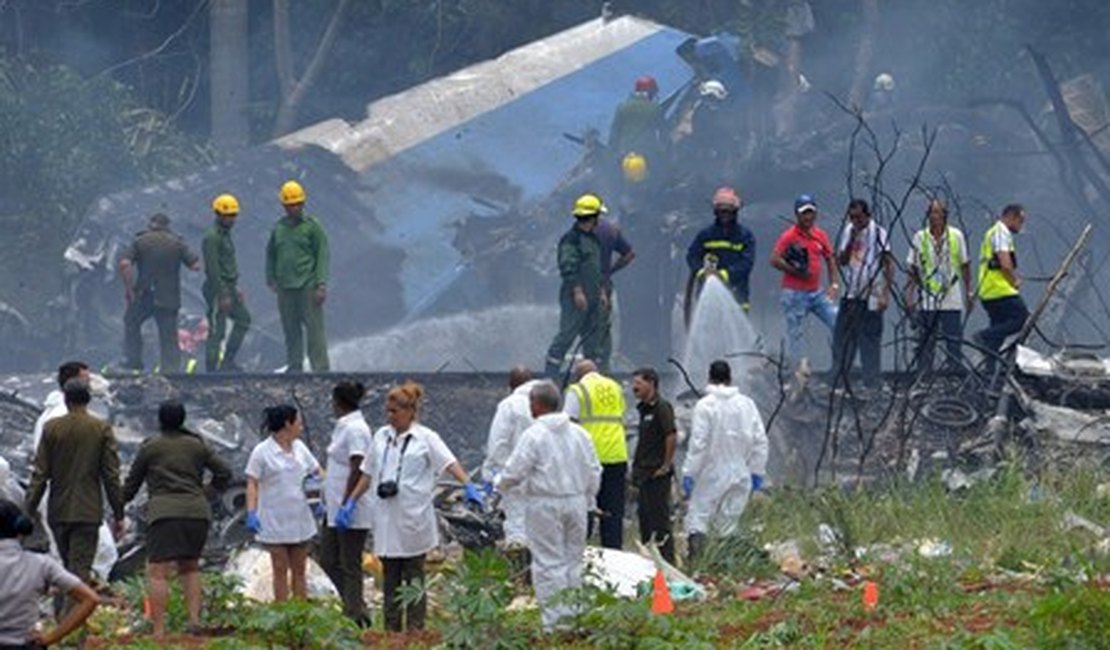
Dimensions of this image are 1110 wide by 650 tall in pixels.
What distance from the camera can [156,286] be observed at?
966 inches

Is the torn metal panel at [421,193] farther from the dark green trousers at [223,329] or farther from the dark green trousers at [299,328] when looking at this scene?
the dark green trousers at [299,328]

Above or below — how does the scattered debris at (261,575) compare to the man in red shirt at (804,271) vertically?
below

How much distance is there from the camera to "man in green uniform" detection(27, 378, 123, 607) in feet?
51.3

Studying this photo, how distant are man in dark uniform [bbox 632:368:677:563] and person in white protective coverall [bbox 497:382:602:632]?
3.11 metres

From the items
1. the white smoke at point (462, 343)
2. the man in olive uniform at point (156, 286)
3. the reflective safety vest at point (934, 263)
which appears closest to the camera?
the reflective safety vest at point (934, 263)

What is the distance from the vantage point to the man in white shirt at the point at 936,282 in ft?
72.4

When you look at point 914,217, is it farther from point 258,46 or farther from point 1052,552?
point 1052,552

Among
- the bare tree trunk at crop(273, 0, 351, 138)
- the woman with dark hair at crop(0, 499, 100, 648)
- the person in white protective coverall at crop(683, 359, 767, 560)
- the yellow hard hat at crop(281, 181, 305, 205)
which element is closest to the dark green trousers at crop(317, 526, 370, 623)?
the person in white protective coverall at crop(683, 359, 767, 560)

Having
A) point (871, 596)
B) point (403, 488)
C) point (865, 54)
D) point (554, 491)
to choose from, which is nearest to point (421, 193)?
point (865, 54)

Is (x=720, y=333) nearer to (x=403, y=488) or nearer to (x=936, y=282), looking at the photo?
(x=936, y=282)

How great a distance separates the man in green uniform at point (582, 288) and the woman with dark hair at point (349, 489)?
280 inches

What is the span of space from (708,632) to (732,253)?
27.6 ft

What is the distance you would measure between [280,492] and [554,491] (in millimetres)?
1688

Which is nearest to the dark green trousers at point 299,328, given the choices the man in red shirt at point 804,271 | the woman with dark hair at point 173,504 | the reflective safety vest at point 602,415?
the man in red shirt at point 804,271
